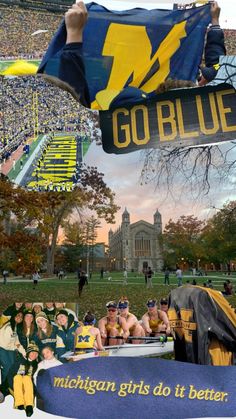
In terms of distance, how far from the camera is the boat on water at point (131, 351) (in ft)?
11.5

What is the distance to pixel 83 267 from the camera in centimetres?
390

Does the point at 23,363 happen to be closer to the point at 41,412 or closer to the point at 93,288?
the point at 41,412

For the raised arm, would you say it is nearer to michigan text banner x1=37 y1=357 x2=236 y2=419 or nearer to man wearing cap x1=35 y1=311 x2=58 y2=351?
man wearing cap x1=35 y1=311 x2=58 y2=351

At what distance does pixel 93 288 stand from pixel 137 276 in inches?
16.3

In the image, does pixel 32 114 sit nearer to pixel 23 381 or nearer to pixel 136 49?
pixel 136 49

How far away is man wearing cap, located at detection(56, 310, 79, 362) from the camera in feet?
12.1

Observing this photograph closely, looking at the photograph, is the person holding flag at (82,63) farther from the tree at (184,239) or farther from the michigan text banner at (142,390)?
the michigan text banner at (142,390)

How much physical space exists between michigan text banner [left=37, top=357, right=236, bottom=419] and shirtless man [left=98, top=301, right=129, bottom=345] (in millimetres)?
259

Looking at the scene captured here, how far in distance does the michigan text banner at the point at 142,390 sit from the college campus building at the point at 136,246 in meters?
0.84

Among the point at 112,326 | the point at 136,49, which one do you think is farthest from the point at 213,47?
the point at 112,326

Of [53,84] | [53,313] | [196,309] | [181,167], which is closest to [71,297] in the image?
[53,313]

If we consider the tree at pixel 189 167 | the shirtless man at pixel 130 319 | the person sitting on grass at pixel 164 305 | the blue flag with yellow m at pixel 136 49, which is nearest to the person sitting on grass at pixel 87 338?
the shirtless man at pixel 130 319

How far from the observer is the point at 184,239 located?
390cm

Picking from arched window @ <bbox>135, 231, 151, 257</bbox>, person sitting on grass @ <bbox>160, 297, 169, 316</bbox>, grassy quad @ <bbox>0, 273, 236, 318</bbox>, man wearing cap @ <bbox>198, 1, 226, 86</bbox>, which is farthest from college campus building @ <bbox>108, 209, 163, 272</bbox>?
man wearing cap @ <bbox>198, 1, 226, 86</bbox>
